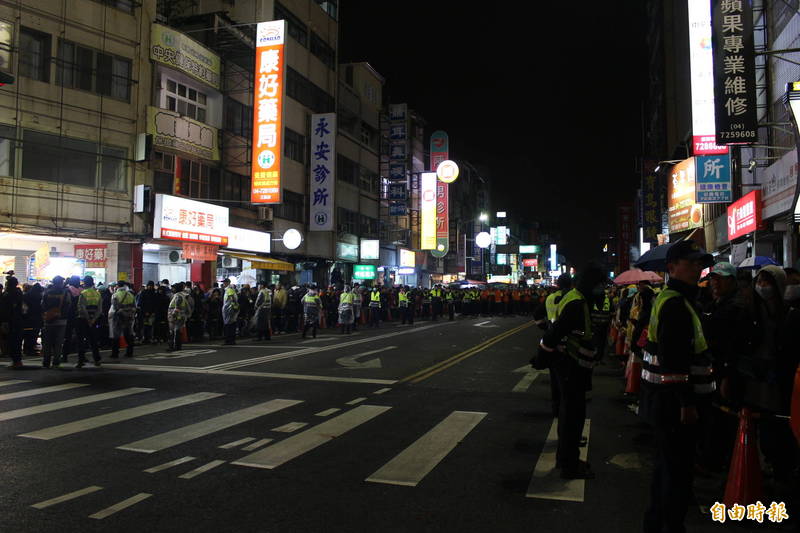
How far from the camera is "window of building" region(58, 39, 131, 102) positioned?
20766 millimetres

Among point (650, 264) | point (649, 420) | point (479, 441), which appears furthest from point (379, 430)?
point (650, 264)

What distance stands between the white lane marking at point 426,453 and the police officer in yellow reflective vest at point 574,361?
1.30m

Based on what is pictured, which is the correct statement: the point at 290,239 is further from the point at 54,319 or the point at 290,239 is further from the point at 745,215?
the point at 745,215

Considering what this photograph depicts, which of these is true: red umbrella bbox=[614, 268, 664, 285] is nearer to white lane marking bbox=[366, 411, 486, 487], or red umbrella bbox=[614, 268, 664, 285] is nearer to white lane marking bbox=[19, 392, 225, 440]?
white lane marking bbox=[366, 411, 486, 487]

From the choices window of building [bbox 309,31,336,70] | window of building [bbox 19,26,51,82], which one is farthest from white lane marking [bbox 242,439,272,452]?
window of building [bbox 309,31,336,70]

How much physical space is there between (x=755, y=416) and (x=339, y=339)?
624 inches

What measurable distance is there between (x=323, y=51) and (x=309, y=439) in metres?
35.9

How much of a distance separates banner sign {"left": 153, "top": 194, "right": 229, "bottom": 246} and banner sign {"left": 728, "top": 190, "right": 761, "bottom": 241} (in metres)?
19.8

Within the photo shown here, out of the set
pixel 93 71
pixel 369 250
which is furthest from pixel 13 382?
pixel 369 250

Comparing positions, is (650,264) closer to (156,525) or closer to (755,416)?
(755,416)

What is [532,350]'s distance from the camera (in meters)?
16.6

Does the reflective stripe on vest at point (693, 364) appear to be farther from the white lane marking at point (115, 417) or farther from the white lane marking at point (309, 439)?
the white lane marking at point (115, 417)

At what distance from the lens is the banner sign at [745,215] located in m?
16.3

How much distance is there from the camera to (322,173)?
33.2 metres
